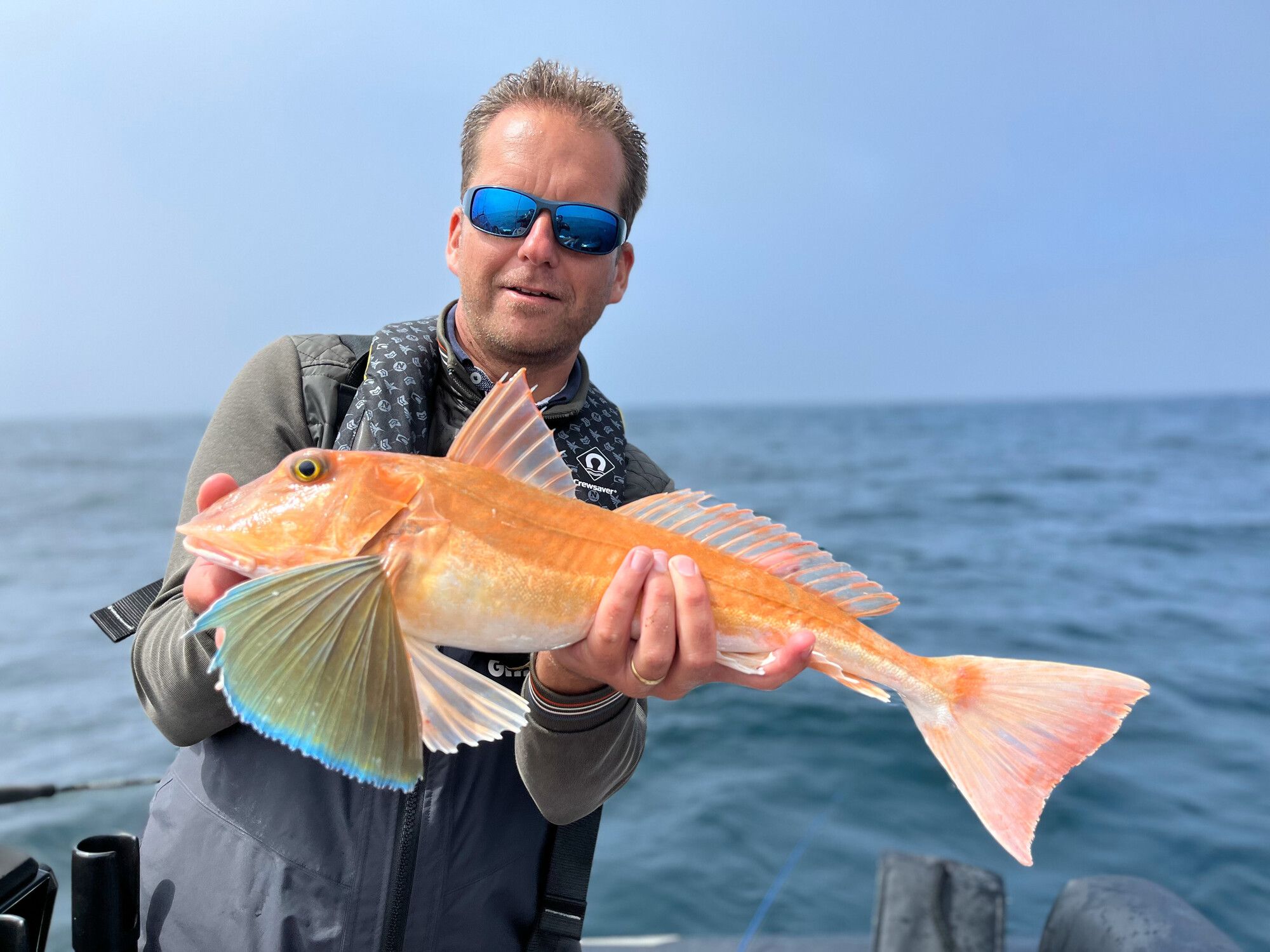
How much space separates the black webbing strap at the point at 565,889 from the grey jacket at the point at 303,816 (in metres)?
0.14

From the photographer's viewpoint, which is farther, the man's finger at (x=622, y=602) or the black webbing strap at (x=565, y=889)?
the black webbing strap at (x=565, y=889)

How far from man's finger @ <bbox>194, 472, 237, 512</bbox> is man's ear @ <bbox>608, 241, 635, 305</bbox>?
1753 millimetres

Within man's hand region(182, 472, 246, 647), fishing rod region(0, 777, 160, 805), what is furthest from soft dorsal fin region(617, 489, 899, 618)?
fishing rod region(0, 777, 160, 805)

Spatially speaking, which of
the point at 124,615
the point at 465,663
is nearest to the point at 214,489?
the point at 124,615

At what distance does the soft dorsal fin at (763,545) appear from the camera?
250 cm

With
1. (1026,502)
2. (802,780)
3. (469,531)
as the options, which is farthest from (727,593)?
(1026,502)

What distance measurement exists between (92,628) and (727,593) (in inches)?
560

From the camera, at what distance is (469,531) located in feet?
7.13

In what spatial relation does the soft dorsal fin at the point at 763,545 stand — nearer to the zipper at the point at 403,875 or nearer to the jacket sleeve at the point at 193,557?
the zipper at the point at 403,875

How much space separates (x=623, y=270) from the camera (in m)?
3.69

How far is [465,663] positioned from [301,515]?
1043 millimetres

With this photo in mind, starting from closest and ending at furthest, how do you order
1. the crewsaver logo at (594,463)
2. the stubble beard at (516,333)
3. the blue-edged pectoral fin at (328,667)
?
the blue-edged pectoral fin at (328,667)
the stubble beard at (516,333)
the crewsaver logo at (594,463)

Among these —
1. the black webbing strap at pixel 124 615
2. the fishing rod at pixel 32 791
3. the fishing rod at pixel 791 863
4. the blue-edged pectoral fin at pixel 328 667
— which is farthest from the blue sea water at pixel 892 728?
the blue-edged pectoral fin at pixel 328 667

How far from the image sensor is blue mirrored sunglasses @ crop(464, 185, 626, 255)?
2.99 metres
